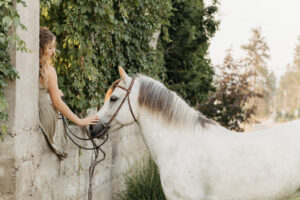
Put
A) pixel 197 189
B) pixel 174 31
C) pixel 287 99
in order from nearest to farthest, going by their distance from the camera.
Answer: pixel 197 189 → pixel 174 31 → pixel 287 99

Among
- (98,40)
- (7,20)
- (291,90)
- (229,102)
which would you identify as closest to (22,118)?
(7,20)

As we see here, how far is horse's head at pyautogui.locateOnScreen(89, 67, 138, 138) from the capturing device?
12.4 feet

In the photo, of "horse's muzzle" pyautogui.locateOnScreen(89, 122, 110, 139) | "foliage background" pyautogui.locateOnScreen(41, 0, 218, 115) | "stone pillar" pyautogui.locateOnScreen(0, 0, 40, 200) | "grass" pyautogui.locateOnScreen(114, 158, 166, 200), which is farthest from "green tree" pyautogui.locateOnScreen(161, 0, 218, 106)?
"stone pillar" pyautogui.locateOnScreen(0, 0, 40, 200)

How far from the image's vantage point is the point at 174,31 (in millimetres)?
10367

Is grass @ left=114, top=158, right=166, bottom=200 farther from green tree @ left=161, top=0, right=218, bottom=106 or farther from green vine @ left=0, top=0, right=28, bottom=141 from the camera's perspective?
green tree @ left=161, top=0, right=218, bottom=106

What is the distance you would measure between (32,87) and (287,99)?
333 ft

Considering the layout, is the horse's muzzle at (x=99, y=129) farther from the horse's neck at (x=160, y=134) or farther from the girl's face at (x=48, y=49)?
the girl's face at (x=48, y=49)

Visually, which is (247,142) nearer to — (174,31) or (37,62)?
(37,62)

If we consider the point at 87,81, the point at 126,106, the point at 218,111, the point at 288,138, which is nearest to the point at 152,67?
the point at 87,81

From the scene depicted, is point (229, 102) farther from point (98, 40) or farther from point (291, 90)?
point (291, 90)

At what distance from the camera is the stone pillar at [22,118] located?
304 cm

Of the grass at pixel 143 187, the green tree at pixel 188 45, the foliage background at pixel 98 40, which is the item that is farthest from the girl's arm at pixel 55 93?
the green tree at pixel 188 45

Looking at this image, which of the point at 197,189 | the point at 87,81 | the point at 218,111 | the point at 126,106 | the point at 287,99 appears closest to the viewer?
the point at 197,189

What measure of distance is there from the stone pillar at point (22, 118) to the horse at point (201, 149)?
0.73 meters
